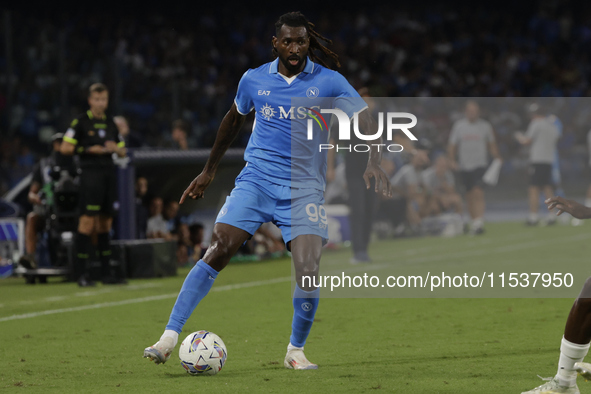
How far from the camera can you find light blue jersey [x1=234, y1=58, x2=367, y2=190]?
495cm

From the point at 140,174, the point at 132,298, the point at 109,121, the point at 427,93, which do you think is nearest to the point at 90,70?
the point at 140,174

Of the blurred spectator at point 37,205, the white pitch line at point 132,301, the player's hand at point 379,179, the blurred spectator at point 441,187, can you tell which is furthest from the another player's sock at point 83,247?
the player's hand at point 379,179

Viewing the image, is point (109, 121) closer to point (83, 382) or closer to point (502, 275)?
point (502, 275)

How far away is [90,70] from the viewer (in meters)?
13.2

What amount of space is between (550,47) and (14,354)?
68.6 ft

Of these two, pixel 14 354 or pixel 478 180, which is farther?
pixel 478 180

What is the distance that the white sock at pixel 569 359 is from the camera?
392 centimetres

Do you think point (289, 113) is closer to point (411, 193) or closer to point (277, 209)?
point (277, 209)

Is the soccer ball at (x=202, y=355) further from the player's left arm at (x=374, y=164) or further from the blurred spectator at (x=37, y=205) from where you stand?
the blurred spectator at (x=37, y=205)

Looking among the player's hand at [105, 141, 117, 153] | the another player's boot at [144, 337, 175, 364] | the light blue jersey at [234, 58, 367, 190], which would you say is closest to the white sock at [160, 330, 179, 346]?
the another player's boot at [144, 337, 175, 364]

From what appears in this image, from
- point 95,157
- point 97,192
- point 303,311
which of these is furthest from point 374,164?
point 95,157

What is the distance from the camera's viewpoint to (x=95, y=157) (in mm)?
9438

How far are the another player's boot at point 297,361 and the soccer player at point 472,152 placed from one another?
530 centimetres

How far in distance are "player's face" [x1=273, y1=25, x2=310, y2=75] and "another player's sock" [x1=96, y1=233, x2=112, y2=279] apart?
17.3 ft
